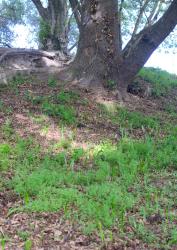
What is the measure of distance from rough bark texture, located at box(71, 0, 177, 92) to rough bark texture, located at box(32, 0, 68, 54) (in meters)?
3.49

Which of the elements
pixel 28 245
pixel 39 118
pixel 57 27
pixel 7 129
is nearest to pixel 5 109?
pixel 39 118

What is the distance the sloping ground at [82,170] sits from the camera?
4.70 m

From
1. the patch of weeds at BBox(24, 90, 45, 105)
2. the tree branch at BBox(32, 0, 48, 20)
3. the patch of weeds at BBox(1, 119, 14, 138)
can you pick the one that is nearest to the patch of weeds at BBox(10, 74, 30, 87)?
the patch of weeds at BBox(24, 90, 45, 105)

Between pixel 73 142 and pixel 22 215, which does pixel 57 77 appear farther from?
pixel 22 215

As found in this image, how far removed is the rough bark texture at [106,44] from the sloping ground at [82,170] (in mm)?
512

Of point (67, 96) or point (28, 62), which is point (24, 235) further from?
point (28, 62)

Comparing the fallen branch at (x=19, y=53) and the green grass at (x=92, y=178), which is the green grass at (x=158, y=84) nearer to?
the fallen branch at (x=19, y=53)

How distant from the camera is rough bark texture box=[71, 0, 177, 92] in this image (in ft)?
31.9

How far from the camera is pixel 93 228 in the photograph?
4738 millimetres

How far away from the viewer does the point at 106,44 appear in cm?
980

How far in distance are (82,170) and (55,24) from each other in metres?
8.12

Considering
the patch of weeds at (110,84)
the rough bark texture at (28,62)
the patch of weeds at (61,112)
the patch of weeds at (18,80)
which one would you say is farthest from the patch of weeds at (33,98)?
the patch of weeds at (110,84)

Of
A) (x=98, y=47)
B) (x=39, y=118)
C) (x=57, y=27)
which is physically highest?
(x=57, y=27)

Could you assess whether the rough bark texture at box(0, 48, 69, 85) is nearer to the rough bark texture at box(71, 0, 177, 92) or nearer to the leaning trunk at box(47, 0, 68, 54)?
the leaning trunk at box(47, 0, 68, 54)
